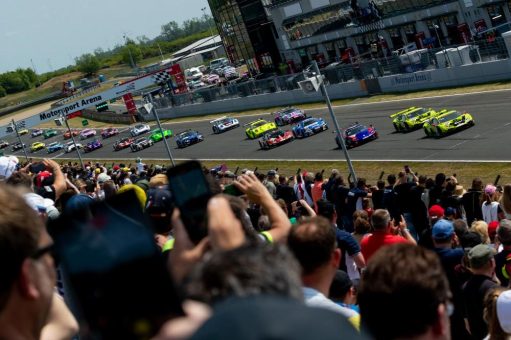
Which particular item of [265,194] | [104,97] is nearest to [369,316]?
[265,194]

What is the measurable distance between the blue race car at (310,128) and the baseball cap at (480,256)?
40.6 m

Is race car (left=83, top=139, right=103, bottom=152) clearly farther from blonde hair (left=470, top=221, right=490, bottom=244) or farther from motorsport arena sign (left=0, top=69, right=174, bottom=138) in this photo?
blonde hair (left=470, top=221, right=490, bottom=244)

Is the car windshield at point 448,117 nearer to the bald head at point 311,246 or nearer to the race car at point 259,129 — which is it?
the race car at point 259,129

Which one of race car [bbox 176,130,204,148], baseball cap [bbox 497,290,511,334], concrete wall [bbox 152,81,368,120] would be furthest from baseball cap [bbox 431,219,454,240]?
race car [bbox 176,130,204,148]

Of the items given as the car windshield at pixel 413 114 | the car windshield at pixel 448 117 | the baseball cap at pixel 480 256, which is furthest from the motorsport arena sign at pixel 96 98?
the baseball cap at pixel 480 256

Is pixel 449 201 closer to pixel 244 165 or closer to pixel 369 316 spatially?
pixel 369 316

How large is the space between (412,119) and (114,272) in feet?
125

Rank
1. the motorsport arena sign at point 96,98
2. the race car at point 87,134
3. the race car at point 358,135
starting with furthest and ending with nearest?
the race car at point 87,134 → the motorsport arena sign at point 96,98 → the race car at point 358,135

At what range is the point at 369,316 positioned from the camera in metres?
3.50

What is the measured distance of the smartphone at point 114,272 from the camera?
2.19 metres

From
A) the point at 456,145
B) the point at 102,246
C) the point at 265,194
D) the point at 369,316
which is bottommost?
the point at 456,145

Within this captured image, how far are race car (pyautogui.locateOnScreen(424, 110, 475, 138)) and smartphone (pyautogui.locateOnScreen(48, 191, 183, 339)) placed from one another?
34.6 metres

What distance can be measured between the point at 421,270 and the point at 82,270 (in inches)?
63.4

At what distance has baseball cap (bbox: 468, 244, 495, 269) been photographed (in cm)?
690
